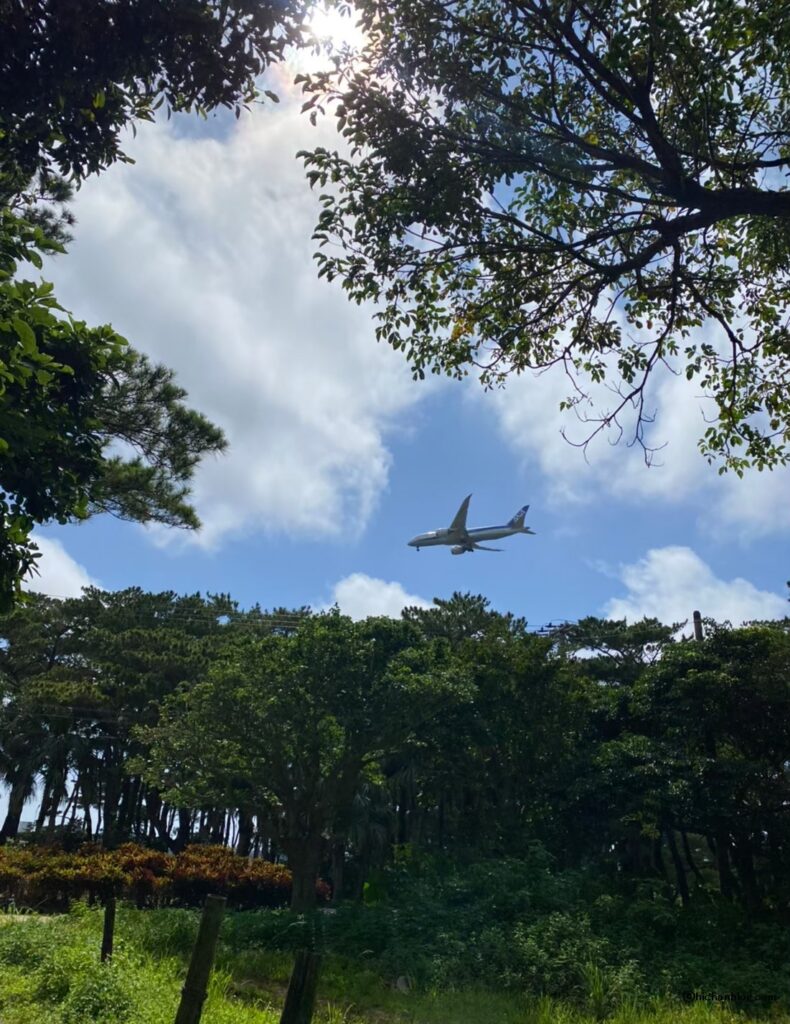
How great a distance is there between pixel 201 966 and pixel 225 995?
4450 millimetres

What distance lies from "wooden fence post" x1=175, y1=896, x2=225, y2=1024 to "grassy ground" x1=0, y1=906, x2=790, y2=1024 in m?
1.82

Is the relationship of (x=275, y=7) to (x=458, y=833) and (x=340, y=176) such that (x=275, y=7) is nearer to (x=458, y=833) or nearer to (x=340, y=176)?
(x=340, y=176)

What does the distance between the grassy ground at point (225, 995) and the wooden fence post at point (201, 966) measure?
1816mm

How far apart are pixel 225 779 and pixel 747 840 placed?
1011cm

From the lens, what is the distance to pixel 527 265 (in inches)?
266

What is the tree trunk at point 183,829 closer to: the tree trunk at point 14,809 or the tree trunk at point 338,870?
the tree trunk at point 14,809

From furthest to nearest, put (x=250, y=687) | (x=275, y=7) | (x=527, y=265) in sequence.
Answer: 1. (x=250, y=687)
2. (x=527, y=265)
3. (x=275, y=7)

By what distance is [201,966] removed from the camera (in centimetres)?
459

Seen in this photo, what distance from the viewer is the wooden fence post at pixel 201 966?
452 cm

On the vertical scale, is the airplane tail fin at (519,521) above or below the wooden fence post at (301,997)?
above

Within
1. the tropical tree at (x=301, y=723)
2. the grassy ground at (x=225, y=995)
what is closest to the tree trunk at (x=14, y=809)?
the tropical tree at (x=301, y=723)

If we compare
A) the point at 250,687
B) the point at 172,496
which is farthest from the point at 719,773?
the point at 172,496

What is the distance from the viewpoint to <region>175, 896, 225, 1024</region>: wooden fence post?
14.8ft

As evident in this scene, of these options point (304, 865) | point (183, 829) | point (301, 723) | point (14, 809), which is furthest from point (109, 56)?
point (183, 829)
